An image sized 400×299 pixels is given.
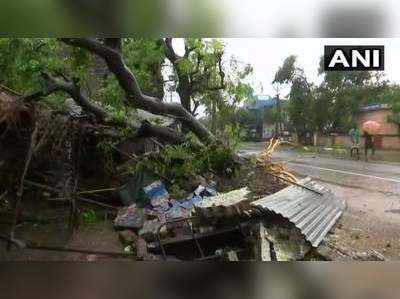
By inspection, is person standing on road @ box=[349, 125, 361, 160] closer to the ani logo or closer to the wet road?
the wet road

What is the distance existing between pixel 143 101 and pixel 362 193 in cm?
140

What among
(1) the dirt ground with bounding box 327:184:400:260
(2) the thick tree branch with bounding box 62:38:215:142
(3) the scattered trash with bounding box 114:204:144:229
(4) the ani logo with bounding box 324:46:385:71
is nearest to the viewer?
(4) the ani logo with bounding box 324:46:385:71

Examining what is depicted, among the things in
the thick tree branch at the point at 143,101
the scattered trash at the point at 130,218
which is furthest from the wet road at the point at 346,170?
the scattered trash at the point at 130,218

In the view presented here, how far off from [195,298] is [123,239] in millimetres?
574

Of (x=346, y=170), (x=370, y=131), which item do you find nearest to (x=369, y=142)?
(x=370, y=131)

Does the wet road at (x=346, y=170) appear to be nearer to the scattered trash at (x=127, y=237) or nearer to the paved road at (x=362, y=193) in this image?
A: the paved road at (x=362, y=193)

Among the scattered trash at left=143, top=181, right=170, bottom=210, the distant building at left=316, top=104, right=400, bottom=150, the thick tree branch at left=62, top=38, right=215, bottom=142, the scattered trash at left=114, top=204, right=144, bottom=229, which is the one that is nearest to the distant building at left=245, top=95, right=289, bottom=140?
the thick tree branch at left=62, top=38, right=215, bottom=142

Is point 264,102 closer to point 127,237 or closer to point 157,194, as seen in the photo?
point 157,194

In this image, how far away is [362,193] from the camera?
3129mm

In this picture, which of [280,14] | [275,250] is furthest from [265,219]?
[280,14]

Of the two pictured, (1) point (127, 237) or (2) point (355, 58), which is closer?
(2) point (355, 58)

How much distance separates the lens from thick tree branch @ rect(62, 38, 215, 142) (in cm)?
323

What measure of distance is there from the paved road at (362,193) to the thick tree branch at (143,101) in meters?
0.33

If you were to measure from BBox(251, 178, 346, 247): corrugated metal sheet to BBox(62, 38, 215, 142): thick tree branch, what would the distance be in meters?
0.53
